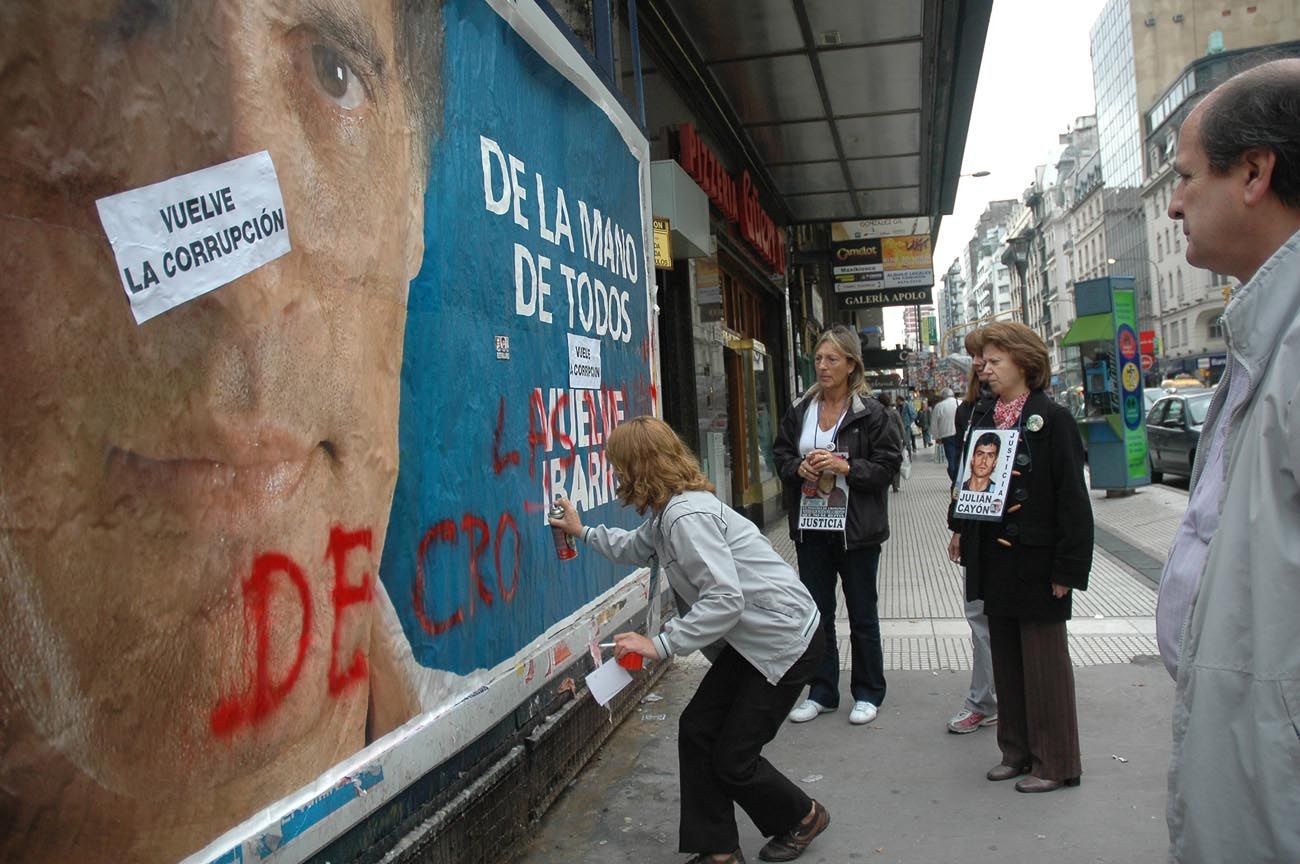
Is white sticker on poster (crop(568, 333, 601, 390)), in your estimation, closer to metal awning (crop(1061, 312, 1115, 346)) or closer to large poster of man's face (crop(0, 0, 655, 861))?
large poster of man's face (crop(0, 0, 655, 861))

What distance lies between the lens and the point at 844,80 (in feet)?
31.3

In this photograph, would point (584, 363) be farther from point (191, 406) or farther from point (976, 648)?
point (191, 406)

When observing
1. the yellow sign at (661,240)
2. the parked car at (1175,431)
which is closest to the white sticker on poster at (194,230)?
the yellow sign at (661,240)

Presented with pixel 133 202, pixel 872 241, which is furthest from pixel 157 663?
pixel 872 241

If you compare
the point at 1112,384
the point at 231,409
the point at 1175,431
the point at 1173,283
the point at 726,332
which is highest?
the point at 1173,283

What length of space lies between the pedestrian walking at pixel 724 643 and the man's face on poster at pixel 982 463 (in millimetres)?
1210

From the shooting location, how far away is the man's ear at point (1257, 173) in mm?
1574

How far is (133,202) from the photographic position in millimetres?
2025

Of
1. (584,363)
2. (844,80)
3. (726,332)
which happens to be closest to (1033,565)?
(584,363)

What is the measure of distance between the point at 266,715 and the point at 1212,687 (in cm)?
196

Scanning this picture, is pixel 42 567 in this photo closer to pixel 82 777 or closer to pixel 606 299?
pixel 82 777

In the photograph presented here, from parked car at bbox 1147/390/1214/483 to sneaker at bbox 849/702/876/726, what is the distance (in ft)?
41.4

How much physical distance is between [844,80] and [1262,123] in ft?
27.8

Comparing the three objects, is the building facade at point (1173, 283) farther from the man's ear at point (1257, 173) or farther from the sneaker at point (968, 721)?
the man's ear at point (1257, 173)
